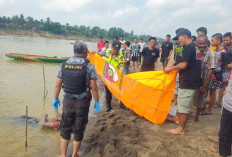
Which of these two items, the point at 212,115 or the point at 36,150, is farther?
the point at 212,115

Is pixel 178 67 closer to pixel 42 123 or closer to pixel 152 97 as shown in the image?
pixel 152 97

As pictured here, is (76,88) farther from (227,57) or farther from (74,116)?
(227,57)

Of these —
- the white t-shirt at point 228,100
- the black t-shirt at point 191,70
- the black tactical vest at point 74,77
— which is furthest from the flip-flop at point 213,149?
the black tactical vest at point 74,77

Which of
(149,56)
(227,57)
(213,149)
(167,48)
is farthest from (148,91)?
(167,48)

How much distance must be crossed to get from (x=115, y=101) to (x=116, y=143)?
2.99m

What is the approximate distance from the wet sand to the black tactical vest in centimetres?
142

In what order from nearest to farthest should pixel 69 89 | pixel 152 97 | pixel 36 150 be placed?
1. pixel 69 89
2. pixel 36 150
3. pixel 152 97

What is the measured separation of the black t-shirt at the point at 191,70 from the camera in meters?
3.39

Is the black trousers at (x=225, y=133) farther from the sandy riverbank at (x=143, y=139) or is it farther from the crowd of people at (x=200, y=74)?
the sandy riverbank at (x=143, y=139)

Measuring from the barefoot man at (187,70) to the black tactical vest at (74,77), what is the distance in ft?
6.15

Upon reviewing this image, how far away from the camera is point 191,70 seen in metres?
3.53

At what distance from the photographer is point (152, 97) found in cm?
417

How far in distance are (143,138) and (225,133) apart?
1.59 metres

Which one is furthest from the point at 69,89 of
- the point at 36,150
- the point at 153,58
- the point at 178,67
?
the point at 153,58
